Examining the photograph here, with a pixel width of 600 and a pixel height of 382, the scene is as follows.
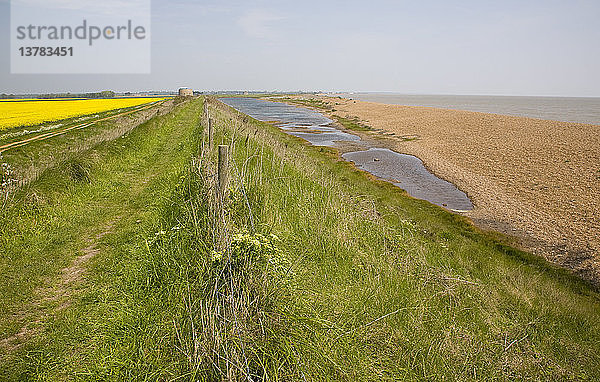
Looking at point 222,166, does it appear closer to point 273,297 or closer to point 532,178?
point 273,297

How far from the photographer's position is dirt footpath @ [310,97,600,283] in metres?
9.82

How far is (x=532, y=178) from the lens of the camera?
15906 millimetres

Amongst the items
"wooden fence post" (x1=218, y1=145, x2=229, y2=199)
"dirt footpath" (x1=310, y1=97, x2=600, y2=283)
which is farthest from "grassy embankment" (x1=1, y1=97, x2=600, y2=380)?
"dirt footpath" (x1=310, y1=97, x2=600, y2=283)

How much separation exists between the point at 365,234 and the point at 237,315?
14.7 ft

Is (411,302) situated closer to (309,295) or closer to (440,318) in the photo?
(440,318)

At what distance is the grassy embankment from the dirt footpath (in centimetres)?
180

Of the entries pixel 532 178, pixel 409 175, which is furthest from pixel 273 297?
pixel 532 178

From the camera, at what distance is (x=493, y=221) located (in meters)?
11.5

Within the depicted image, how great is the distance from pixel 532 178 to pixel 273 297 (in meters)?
16.1

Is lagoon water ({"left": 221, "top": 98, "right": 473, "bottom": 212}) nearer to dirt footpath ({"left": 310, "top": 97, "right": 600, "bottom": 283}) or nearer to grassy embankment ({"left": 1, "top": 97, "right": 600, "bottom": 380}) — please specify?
dirt footpath ({"left": 310, "top": 97, "right": 600, "bottom": 283})

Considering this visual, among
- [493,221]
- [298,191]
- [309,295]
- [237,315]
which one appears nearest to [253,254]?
[237,315]

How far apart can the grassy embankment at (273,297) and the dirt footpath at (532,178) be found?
70.7 inches

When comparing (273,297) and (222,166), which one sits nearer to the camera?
(273,297)

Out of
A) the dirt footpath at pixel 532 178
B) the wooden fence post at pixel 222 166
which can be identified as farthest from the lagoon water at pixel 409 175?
the wooden fence post at pixel 222 166
